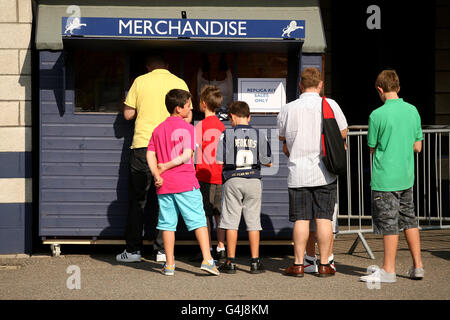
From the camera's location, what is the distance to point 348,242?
9.20 metres

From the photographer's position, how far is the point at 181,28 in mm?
7422

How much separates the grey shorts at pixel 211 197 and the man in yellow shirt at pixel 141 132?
596 millimetres

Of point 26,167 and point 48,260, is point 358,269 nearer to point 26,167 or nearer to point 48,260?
point 48,260

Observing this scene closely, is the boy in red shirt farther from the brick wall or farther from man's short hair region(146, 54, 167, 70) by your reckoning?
the brick wall

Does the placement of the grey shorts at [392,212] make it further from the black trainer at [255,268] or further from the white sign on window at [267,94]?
the white sign on window at [267,94]

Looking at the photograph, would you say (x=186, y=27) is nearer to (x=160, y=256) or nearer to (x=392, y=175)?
(x=160, y=256)

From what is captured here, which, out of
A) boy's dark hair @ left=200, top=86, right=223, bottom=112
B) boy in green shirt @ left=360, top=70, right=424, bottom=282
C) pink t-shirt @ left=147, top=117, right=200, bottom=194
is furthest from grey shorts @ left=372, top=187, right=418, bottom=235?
boy's dark hair @ left=200, top=86, right=223, bottom=112

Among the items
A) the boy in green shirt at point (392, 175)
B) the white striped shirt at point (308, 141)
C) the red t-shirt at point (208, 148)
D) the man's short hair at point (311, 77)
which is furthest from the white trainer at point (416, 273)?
the red t-shirt at point (208, 148)

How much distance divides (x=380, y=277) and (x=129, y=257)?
8.65 ft

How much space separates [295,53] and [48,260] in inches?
136

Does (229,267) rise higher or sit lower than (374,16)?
lower

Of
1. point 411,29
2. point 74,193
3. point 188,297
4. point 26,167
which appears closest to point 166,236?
A: point 188,297

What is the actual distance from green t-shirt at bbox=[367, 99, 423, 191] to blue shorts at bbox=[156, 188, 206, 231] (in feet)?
5.27

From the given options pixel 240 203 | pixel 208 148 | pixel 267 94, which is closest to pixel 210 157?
pixel 208 148
